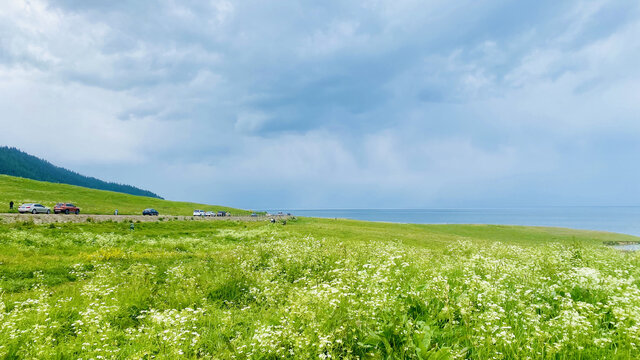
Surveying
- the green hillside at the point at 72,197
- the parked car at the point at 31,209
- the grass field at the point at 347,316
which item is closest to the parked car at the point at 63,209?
the parked car at the point at 31,209

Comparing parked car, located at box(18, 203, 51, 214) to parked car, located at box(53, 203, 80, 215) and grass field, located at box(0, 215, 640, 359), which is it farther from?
grass field, located at box(0, 215, 640, 359)

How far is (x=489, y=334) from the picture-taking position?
5.64 meters

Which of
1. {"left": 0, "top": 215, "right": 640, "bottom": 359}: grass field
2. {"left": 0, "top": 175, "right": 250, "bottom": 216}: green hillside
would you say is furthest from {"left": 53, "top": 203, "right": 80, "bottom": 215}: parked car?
{"left": 0, "top": 215, "right": 640, "bottom": 359}: grass field

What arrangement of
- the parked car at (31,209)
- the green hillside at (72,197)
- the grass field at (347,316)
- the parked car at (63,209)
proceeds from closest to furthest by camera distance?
the grass field at (347,316) → the parked car at (31,209) → the parked car at (63,209) → the green hillside at (72,197)

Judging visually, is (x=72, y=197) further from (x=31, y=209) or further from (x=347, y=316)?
(x=347, y=316)

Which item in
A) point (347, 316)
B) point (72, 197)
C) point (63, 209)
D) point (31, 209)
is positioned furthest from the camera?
point (72, 197)

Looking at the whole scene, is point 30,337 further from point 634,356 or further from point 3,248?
point 3,248

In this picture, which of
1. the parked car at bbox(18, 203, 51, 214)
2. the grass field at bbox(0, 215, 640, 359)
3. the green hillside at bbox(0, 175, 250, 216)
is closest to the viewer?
the grass field at bbox(0, 215, 640, 359)

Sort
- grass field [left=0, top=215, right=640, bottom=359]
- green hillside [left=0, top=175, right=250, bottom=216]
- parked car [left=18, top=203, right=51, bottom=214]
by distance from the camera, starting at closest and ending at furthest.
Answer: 1. grass field [left=0, top=215, right=640, bottom=359]
2. parked car [left=18, top=203, right=51, bottom=214]
3. green hillside [left=0, top=175, right=250, bottom=216]

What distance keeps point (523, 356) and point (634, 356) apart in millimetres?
2000

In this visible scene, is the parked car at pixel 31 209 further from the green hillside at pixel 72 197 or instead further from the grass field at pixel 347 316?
the grass field at pixel 347 316

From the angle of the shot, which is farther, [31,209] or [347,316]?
[31,209]

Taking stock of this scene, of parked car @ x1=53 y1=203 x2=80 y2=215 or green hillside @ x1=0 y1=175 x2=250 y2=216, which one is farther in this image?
green hillside @ x1=0 y1=175 x2=250 y2=216

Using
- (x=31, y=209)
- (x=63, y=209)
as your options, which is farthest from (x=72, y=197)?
(x=31, y=209)
